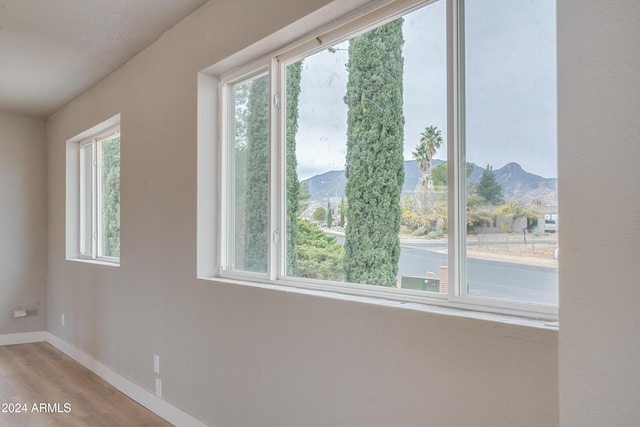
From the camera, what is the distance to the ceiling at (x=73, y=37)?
9.70ft

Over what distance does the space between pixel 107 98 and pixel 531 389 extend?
160 inches

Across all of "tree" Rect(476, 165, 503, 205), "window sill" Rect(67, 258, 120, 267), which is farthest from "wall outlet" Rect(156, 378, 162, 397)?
"tree" Rect(476, 165, 503, 205)

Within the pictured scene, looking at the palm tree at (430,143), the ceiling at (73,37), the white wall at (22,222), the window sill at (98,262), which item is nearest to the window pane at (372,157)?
the palm tree at (430,143)

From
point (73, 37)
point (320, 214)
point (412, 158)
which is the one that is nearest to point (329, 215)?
point (320, 214)

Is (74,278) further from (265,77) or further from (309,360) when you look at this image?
(309,360)

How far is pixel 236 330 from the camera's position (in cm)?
272

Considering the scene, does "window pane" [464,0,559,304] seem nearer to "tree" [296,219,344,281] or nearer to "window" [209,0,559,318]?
"window" [209,0,559,318]

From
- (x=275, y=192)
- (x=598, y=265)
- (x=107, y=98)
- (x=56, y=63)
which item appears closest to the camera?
(x=598, y=265)

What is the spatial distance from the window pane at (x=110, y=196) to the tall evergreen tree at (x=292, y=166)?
8.29 feet

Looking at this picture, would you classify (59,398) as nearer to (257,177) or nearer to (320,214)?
(257,177)

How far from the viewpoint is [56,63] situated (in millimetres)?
4004

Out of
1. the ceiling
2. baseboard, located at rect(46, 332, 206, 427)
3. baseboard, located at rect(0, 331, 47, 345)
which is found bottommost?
baseboard, located at rect(0, 331, 47, 345)

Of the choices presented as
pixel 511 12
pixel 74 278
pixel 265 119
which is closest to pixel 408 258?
pixel 511 12

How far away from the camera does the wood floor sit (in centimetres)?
336
